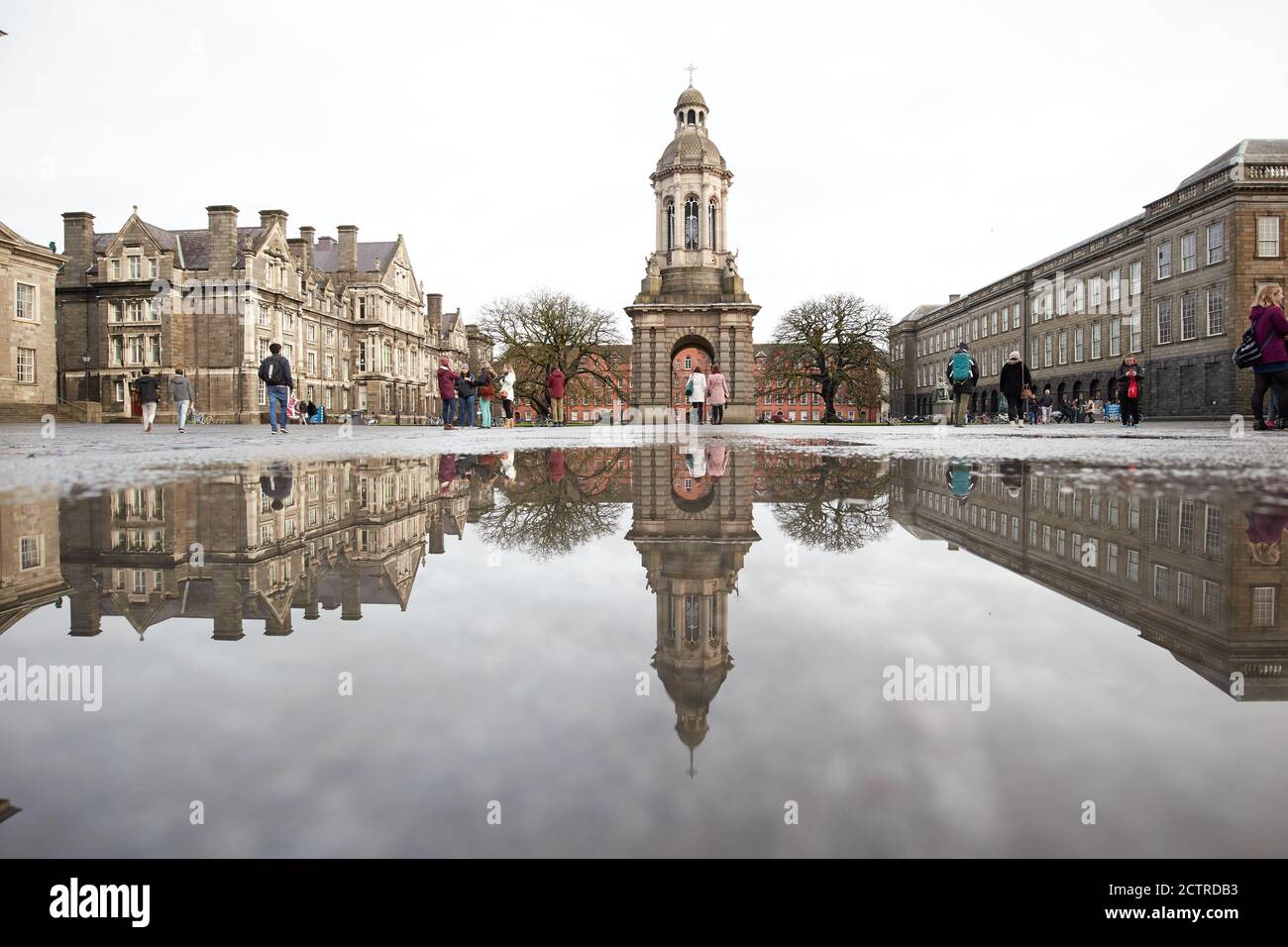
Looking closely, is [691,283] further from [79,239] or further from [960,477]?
→ [79,239]

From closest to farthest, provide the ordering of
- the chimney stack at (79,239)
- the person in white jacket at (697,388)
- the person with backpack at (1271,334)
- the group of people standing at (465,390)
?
1. the person with backpack at (1271,334)
2. the group of people standing at (465,390)
3. the person in white jacket at (697,388)
4. the chimney stack at (79,239)

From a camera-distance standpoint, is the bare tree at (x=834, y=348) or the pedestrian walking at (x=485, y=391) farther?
the bare tree at (x=834, y=348)

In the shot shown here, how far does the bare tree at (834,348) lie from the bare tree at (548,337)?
Result: 1504 centimetres

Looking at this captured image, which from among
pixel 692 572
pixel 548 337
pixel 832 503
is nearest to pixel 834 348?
pixel 548 337

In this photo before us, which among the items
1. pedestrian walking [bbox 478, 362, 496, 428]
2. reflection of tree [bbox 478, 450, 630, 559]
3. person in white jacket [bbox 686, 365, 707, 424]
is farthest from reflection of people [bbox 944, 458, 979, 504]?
person in white jacket [bbox 686, 365, 707, 424]

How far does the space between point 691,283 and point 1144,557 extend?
36.7 metres

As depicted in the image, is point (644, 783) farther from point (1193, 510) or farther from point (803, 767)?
point (1193, 510)

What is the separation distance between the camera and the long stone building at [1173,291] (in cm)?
3744

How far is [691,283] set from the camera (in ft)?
125

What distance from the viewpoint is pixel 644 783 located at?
1057mm

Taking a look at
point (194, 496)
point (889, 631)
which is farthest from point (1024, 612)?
point (194, 496)

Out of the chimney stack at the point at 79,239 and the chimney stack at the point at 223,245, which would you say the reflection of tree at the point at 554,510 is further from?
the chimney stack at the point at 79,239
